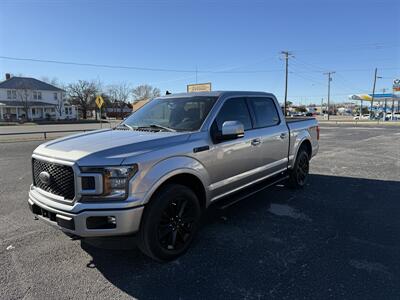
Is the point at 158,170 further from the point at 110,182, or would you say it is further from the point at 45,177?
the point at 45,177

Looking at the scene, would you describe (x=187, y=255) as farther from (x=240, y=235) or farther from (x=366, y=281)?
(x=366, y=281)

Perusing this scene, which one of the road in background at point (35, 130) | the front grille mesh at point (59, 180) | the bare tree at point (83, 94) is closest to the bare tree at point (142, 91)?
the bare tree at point (83, 94)

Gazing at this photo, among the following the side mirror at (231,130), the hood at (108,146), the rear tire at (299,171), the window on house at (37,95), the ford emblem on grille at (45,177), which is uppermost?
the window on house at (37,95)

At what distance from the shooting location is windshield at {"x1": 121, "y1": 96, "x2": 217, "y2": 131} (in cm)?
407

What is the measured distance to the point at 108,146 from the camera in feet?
10.4

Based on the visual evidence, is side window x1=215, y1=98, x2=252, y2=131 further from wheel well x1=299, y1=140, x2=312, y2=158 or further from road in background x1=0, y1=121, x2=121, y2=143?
road in background x1=0, y1=121, x2=121, y2=143

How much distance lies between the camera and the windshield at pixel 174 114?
4070 millimetres

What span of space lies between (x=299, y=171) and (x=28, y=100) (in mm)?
68863

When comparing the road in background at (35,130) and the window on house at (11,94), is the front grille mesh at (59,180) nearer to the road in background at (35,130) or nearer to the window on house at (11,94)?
the road in background at (35,130)

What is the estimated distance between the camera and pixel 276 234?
165 inches

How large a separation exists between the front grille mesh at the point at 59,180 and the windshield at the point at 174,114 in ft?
4.32

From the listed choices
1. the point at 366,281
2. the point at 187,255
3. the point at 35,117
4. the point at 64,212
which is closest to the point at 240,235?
the point at 187,255

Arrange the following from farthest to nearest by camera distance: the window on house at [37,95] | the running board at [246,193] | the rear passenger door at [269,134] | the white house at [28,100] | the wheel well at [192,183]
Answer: the window on house at [37,95]
the white house at [28,100]
the rear passenger door at [269,134]
the running board at [246,193]
the wheel well at [192,183]

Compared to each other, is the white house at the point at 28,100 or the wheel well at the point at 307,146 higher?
the white house at the point at 28,100
